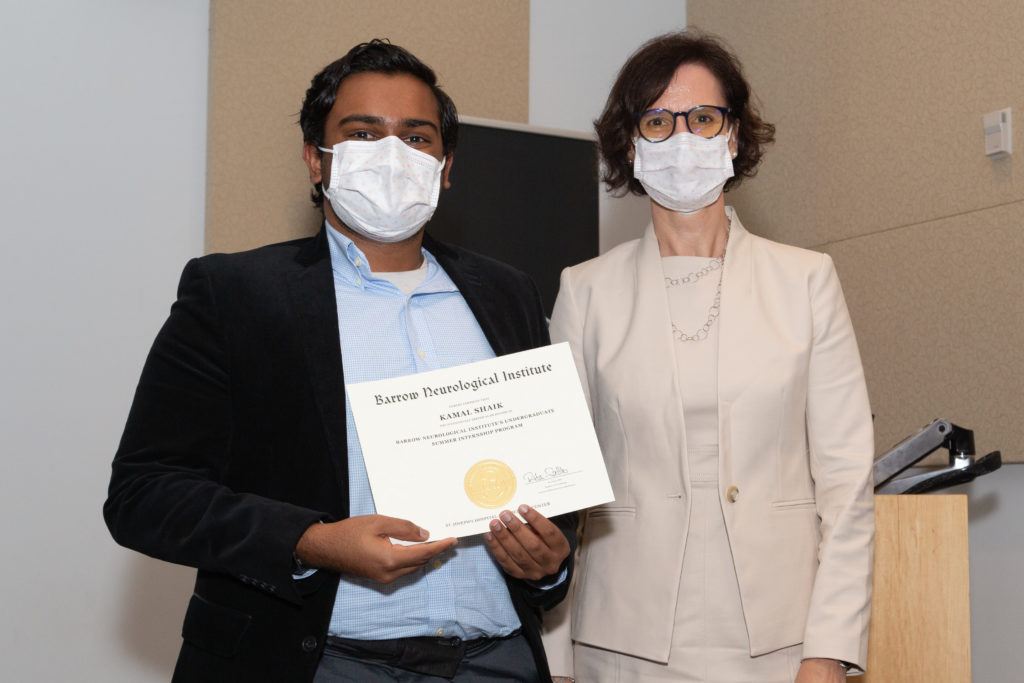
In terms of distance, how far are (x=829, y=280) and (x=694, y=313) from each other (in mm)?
258

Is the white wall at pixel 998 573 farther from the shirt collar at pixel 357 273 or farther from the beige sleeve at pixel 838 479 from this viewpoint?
the shirt collar at pixel 357 273

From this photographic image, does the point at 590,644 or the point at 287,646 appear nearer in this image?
the point at 287,646

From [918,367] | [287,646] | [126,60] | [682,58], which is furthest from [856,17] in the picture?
[287,646]

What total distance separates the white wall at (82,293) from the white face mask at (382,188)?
177 centimetres

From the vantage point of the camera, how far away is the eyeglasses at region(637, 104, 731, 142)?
212 centimetres

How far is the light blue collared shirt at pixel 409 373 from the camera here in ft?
5.20

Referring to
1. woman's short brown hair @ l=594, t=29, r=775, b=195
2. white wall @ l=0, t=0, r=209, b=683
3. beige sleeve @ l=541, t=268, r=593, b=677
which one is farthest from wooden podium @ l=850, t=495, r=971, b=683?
white wall @ l=0, t=0, r=209, b=683

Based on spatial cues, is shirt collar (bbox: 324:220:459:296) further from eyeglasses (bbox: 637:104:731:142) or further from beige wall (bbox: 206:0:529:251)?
beige wall (bbox: 206:0:529:251)

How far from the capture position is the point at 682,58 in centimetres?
215

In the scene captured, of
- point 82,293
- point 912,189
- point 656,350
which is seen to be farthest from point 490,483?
point 912,189

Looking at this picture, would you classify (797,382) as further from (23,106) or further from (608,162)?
→ (23,106)

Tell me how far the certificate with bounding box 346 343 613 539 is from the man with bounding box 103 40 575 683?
0.04 metres

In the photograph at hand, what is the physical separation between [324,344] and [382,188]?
321mm
